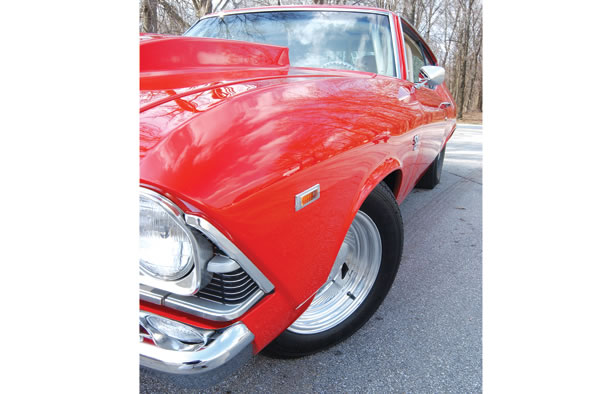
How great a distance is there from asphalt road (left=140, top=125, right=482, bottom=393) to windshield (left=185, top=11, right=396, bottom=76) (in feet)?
3.89

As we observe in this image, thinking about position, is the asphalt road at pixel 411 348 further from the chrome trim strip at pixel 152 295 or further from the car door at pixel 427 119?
the car door at pixel 427 119

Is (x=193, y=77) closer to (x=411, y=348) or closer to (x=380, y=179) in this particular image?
(x=380, y=179)

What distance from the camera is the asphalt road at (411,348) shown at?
1.42m

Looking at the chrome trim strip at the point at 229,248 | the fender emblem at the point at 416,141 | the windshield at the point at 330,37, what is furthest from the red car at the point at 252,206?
the windshield at the point at 330,37

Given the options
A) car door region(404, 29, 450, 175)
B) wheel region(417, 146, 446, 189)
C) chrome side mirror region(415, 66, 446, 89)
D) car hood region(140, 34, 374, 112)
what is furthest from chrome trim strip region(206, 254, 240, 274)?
wheel region(417, 146, 446, 189)

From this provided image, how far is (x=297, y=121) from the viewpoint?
45.1 inches

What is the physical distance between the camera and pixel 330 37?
2279mm

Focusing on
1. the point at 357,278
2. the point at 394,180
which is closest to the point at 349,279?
the point at 357,278

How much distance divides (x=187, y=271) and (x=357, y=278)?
892 millimetres

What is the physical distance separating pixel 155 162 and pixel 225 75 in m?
0.70

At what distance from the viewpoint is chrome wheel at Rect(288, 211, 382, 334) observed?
4.99ft
